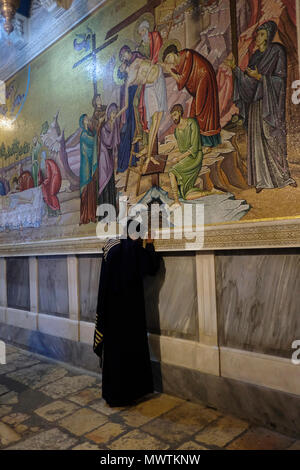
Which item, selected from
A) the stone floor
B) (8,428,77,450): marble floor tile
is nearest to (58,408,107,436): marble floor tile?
the stone floor

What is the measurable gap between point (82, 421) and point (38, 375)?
4.97 feet

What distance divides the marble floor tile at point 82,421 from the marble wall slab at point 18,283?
9.42 feet

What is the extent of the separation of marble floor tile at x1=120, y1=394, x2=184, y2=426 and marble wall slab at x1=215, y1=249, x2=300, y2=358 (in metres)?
0.79

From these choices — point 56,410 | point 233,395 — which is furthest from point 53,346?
point 233,395

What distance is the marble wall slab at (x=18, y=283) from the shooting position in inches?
231

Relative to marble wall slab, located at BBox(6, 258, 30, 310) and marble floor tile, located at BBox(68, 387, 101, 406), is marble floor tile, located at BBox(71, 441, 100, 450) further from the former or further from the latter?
marble wall slab, located at BBox(6, 258, 30, 310)

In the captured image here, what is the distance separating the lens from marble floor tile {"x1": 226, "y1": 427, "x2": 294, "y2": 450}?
2.62 metres

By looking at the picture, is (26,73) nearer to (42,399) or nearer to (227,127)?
(227,127)

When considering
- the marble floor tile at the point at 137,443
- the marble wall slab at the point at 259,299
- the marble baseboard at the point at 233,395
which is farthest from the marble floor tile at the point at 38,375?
the marble wall slab at the point at 259,299

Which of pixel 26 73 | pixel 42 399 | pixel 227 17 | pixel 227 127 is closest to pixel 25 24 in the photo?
pixel 26 73

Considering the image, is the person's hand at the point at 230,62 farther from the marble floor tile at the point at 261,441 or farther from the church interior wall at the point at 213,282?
the marble floor tile at the point at 261,441

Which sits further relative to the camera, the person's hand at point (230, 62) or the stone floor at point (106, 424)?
the person's hand at point (230, 62)

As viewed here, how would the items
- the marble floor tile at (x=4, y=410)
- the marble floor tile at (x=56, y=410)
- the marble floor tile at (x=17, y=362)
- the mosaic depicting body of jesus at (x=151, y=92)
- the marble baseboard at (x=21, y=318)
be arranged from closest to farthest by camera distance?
the marble floor tile at (x=56, y=410) < the marble floor tile at (x=4, y=410) < the mosaic depicting body of jesus at (x=151, y=92) < the marble floor tile at (x=17, y=362) < the marble baseboard at (x=21, y=318)

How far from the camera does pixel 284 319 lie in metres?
2.89
